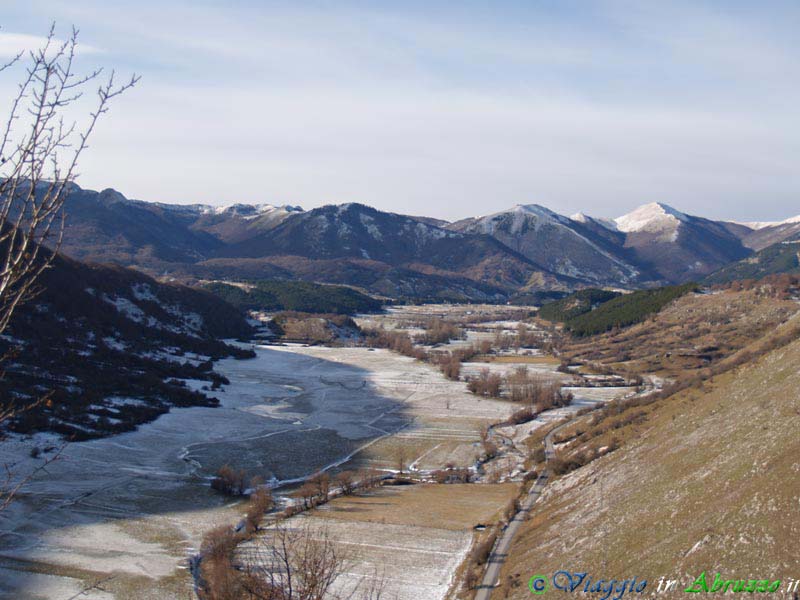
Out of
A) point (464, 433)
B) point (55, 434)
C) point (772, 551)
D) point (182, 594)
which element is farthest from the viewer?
point (464, 433)

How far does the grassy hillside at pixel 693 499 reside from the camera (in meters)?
23.3

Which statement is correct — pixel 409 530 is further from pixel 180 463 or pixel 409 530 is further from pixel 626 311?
pixel 626 311

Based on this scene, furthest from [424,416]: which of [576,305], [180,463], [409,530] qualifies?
[576,305]

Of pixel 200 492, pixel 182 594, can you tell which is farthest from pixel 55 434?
pixel 182 594

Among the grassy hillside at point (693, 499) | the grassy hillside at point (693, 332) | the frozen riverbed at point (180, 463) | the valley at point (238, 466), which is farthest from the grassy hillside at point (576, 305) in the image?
the grassy hillside at point (693, 499)

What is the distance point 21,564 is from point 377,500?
23605 mm

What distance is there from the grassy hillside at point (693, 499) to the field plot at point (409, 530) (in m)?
4.10

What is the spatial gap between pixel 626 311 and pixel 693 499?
403ft

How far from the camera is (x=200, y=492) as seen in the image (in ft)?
173

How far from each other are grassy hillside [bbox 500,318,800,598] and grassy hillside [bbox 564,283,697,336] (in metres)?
94.9

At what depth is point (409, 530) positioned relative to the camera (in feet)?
142

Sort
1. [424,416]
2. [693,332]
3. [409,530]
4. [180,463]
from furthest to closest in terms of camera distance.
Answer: [693,332] → [424,416] → [180,463] → [409,530]

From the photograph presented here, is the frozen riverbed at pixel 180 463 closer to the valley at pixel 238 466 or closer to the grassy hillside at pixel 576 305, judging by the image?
the valley at pixel 238 466

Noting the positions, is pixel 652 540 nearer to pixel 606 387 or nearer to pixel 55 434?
pixel 55 434
